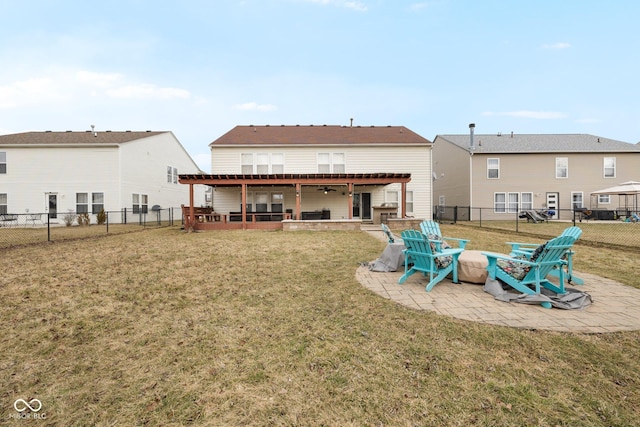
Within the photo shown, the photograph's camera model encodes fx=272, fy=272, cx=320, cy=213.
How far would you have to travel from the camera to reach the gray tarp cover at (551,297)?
381 cm

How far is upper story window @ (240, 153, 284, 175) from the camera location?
1877 centimetres

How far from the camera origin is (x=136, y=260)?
724 cm

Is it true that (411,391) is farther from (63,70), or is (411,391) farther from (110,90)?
(110,90)

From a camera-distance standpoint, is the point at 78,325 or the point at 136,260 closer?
the point at 78,325

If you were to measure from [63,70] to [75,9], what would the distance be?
5320 millimetres

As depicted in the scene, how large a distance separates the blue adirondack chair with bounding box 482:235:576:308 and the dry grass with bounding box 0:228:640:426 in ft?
3.72

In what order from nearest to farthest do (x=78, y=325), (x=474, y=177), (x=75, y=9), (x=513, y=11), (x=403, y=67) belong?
(x=78, y=325)
(x=75, y=9)
(x=513, y=11)
(x=403, y=67)
(x=474, y=177)

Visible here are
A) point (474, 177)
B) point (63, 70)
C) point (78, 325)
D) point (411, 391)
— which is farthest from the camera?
point (474, 177)

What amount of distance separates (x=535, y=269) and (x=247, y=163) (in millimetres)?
17379

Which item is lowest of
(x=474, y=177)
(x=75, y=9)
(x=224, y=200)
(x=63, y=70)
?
(x=224, y=200)

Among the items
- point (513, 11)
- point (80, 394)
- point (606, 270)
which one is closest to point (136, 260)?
point (80, 394)

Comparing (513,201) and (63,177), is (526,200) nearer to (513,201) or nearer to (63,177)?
(513,201)

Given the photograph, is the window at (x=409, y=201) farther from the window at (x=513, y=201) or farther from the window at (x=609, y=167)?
the window at (x=609, y=167)

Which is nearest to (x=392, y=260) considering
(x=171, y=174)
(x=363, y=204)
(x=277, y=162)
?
(x=363, y=204)
